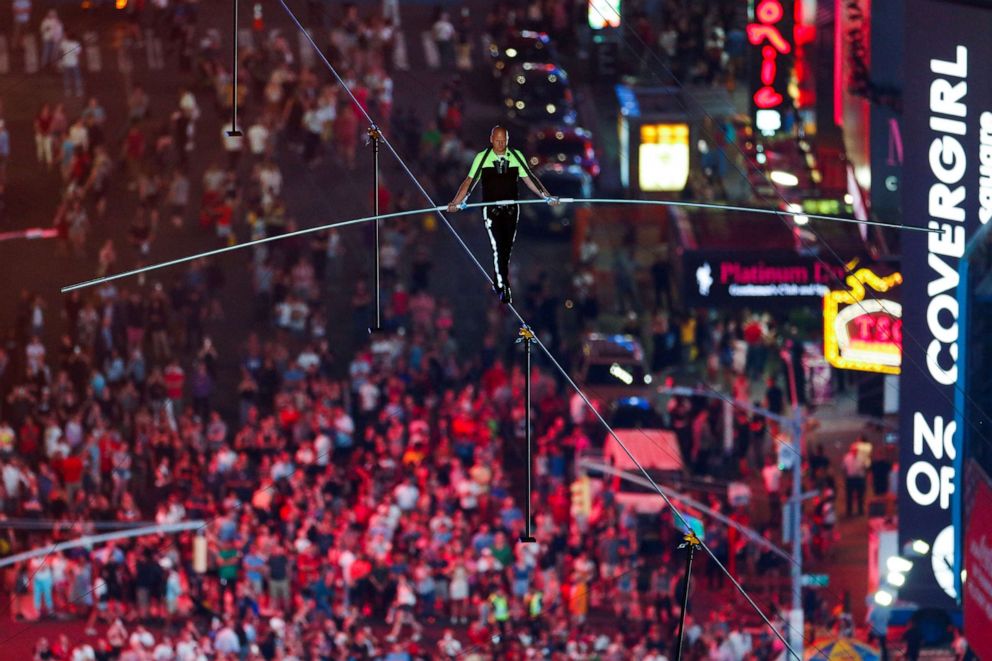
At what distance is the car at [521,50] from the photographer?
2191 inches

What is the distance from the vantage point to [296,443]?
140 feet

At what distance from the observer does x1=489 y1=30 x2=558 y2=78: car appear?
55.7m

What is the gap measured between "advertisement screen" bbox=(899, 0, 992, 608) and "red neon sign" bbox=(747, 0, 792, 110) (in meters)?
11.2

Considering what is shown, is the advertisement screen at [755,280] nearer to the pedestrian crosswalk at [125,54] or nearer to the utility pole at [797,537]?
Answer: the utility pole at [797,537]

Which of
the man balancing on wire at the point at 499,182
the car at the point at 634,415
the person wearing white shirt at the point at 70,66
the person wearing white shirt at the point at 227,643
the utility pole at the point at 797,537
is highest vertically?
the person wearing white shirt at the point at 70,66

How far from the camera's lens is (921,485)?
3859 cm

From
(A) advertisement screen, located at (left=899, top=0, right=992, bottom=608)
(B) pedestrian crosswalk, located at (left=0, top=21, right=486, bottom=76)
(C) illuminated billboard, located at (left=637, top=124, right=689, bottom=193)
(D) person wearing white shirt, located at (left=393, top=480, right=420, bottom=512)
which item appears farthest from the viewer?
(B) pedestrian crosswalk, located at (left=0, top=21, right=486, bottom=76)

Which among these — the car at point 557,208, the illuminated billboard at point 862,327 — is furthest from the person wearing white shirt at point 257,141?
the illuminated billboard at point 862,327

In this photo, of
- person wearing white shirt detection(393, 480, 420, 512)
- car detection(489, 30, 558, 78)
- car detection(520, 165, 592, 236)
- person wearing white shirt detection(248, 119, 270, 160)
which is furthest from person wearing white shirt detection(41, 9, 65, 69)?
person wearing white shirt detection(393, 480, 420, 512)

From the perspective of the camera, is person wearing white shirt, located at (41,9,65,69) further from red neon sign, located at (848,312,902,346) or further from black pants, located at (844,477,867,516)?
black pants, located at (844,477,867,516)

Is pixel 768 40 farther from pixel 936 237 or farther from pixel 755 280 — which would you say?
pixel 936 237

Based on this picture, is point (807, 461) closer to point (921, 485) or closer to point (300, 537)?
point (921, 485)

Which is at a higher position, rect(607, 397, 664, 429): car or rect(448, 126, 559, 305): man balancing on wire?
rect(448, 126, 559, 305): man balancing on wire

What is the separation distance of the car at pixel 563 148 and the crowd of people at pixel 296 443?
100 inches
